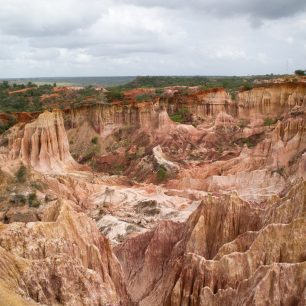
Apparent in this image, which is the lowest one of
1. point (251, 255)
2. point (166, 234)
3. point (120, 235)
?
point (120, 235)

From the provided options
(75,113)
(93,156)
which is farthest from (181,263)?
(75,113)

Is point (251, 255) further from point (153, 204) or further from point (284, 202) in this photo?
point (153, 204)

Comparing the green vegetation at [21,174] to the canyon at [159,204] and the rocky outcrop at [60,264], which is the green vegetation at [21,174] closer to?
the canyon at [159,204]

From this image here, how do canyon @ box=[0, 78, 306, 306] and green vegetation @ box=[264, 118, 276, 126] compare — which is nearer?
canyon @ box=[0, 78, 306, 306]

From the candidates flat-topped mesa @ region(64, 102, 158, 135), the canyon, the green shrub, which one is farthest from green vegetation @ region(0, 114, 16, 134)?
the green shrub

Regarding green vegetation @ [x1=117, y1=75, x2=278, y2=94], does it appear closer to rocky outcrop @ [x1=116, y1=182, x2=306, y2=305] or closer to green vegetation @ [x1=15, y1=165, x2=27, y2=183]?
green vegetation @ [x1=15, y1=165, x2=27, y2=183]

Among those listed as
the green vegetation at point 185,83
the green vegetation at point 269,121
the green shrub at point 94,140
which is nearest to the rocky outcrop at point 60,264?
the green shrub at point 94,140

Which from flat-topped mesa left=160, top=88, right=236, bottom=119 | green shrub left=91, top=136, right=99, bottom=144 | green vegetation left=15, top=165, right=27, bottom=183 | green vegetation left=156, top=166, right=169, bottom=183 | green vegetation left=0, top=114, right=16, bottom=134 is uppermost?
flat-topped mesa left=160, top=88, right=236, bottom=119
